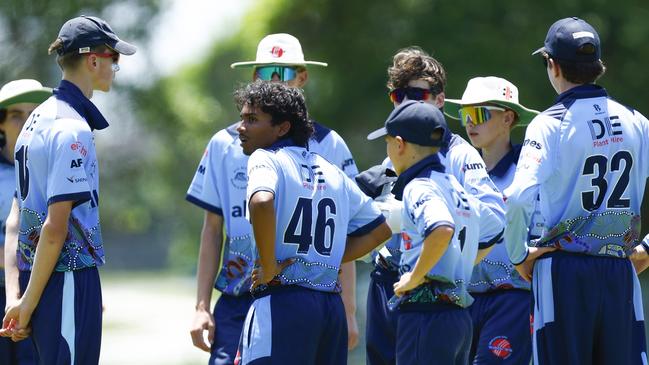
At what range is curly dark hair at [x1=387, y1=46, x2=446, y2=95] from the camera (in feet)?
22.2

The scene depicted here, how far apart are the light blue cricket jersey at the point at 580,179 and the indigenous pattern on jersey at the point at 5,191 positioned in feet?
10.2

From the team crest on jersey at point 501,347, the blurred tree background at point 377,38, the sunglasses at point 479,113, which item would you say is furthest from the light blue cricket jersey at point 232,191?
the blurred tree background at point 377,38

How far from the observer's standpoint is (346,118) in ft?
74.5

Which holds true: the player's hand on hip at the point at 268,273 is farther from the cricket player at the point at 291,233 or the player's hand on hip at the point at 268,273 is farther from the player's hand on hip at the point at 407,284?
the player's hand on hip at the point at 407,284

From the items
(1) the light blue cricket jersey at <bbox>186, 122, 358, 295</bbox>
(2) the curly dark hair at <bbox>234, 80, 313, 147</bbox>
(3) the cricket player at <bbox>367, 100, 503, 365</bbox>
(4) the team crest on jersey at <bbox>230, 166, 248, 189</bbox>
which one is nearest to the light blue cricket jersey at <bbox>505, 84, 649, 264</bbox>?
(3) the cricket player at <bbox>367, 100, 503, 365</bbox>

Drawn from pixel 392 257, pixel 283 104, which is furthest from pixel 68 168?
pixel 392 257

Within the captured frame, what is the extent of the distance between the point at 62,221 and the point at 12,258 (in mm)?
518

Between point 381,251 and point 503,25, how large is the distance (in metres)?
14.6

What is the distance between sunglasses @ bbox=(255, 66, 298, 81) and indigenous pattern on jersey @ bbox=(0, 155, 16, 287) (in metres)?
1.69

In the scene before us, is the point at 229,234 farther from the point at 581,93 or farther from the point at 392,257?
the point at 581,93

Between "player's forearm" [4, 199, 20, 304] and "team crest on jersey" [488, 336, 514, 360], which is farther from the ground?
"player's forearm" [4, 199, 20, 304]

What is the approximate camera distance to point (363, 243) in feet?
19.6

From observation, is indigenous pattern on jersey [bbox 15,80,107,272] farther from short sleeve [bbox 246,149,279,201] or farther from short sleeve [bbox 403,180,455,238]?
short sleeve [bbox 403,180,455,238]

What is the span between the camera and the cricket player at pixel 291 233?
217 inches
